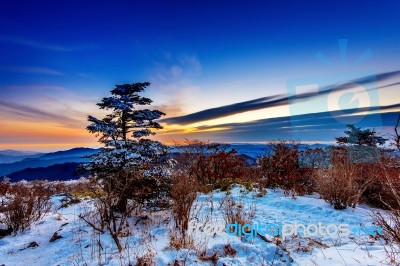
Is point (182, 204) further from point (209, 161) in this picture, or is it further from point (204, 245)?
point (209, 161)

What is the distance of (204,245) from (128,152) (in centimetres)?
271

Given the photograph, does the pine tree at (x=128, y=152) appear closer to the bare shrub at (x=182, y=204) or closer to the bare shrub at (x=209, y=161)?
the bare shrub at (x=182, y=204)

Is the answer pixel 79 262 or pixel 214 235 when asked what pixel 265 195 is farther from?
pixel 79 262

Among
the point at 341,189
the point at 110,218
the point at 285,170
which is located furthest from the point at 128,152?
the point at 285,170

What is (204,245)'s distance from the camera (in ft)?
16.4

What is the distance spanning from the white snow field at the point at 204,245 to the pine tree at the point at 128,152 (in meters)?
0.80

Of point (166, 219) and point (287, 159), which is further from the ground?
point (287, 159)

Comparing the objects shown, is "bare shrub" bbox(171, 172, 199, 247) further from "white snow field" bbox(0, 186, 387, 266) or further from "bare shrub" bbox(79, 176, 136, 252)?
"bare shrub" bbox(79, 176, 136, 252)

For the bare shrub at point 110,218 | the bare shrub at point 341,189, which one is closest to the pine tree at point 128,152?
the bare shrub at point 110,218

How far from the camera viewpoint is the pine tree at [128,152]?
6.24 metres

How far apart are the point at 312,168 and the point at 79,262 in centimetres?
880

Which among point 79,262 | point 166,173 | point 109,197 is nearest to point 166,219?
point 166,173

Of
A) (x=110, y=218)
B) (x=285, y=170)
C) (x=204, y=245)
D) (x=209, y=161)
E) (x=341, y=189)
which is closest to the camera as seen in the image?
(x=204, y=245)

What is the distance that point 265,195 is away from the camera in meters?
9.59
